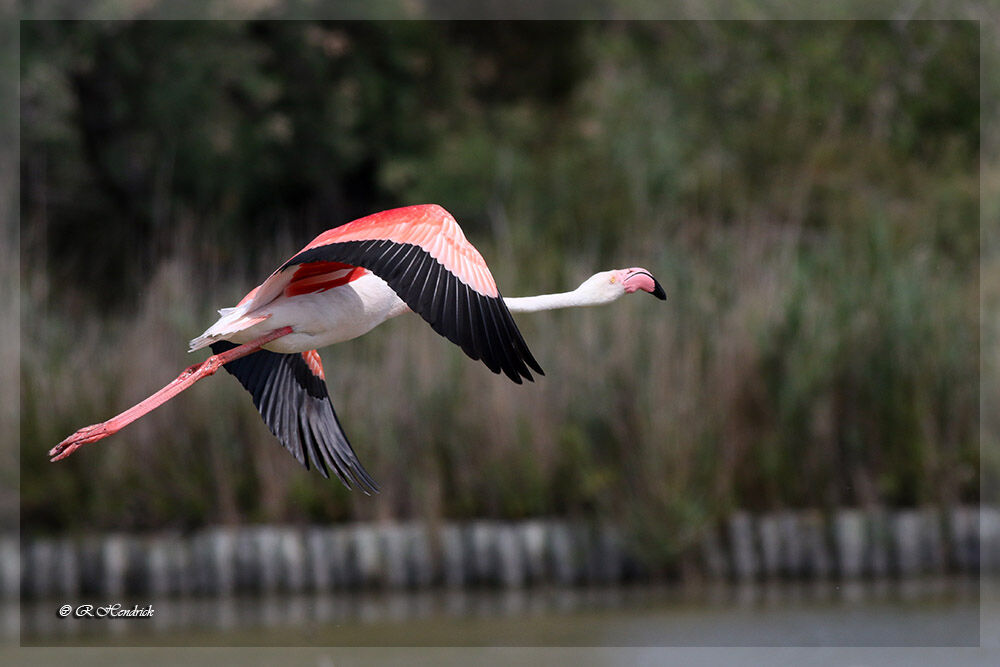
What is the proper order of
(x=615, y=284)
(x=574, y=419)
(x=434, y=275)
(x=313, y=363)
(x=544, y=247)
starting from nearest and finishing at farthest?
1. (x=434, y=275)
2. (x=615, y=284)
3. (x=313, y=363)
4. (x=574, y=419)
5. (x=544, y=247)

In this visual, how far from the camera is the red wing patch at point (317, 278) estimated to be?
17.7 feet

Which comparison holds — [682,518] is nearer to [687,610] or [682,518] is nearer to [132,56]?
[687,610]

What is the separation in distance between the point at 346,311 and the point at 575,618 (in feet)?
19.7

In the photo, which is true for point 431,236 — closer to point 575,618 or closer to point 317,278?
point 317,278

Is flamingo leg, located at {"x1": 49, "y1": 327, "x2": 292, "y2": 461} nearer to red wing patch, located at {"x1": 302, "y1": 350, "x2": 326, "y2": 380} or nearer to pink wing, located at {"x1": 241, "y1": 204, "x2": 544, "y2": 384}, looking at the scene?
pink wing, located at {"x1": 241, "y1": 204, "x2": 544, "y2": 384}

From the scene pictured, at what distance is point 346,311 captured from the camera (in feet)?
17.4

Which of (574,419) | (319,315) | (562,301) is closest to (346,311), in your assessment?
(319,315)

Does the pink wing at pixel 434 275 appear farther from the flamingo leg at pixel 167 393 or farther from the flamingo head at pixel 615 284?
the flamingo head at pixel 615 284

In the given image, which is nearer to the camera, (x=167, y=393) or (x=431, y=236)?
(x=431, y=236)

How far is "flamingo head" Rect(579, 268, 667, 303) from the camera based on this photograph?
5.66 meters

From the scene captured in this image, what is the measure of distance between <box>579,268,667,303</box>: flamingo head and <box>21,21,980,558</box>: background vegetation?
5.61 meters

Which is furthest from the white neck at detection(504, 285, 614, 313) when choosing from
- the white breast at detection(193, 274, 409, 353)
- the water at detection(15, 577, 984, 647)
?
the water at detection(15, 577, 984, 647)

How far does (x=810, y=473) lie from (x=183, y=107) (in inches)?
408

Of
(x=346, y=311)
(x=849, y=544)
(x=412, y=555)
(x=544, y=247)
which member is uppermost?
(x=544, y=247)
